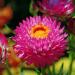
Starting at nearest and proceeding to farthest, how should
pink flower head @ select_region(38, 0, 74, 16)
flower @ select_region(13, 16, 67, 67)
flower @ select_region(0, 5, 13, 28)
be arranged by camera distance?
Answer: flower @ select_region(13, 16, 67, 67) → pink flower head @ select_region(38, 0, 74, 16) → flower @ select_region(0, 5, 13, 28)

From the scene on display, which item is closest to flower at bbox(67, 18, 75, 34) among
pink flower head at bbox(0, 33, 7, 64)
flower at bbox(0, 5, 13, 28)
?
pink flower head at bbox(0, 33, 7, 64)

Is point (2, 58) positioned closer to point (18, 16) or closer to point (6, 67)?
point (6, 67)

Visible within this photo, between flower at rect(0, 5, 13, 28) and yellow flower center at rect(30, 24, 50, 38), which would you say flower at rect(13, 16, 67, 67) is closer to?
yellow flower center at rect(30, 24, 50, 38)

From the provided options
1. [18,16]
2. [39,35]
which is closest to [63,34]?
[39,35]

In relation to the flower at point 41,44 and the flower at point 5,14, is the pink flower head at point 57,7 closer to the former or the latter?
the flower at point 41,44

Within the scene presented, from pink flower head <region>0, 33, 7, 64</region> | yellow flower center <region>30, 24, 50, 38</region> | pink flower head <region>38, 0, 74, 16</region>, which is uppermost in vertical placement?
pink flower head <region>38, 0, 74, 16</region>

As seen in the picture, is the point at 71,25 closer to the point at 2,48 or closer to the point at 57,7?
the point at 57,7

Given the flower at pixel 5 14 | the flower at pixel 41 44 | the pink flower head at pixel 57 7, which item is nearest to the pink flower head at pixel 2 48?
the flower at pixel 41 44

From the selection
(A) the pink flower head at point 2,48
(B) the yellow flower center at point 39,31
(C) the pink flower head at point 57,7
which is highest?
(C) the pink flower head at point 57,7
